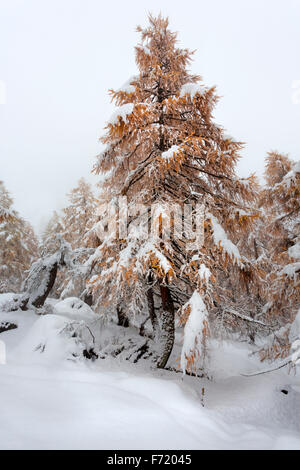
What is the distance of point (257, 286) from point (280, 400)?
8.98 feet

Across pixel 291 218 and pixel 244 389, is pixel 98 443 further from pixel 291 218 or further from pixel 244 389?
pixel 291 218

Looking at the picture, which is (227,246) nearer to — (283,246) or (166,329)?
(166,329)

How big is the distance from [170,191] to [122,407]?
16.5 ft

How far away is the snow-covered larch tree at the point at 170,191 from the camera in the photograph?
4965 millimetres

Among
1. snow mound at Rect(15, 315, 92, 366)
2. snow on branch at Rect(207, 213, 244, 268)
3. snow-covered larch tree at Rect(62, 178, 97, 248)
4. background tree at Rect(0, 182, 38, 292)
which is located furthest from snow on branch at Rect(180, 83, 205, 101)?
background tree at Rect(0, 182, 38, 292)

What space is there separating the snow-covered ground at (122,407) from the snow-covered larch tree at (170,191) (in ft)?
3.71

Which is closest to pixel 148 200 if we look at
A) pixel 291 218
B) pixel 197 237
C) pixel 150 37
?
pixel 197 237

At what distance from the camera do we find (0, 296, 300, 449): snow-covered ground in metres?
2.39

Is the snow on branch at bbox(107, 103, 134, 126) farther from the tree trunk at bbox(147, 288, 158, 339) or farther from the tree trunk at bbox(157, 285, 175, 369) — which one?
the tree trunk at bbox(147, 288, 158, 339)

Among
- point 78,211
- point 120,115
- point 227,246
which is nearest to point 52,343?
point 227,246

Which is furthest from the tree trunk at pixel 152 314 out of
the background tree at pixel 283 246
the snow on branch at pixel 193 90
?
the snow on branch at pixel 193 90

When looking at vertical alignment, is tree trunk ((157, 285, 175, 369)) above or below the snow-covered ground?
above

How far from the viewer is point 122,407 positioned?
3209 millimetres

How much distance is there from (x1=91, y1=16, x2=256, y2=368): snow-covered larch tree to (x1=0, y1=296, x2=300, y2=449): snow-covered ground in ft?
3.71
